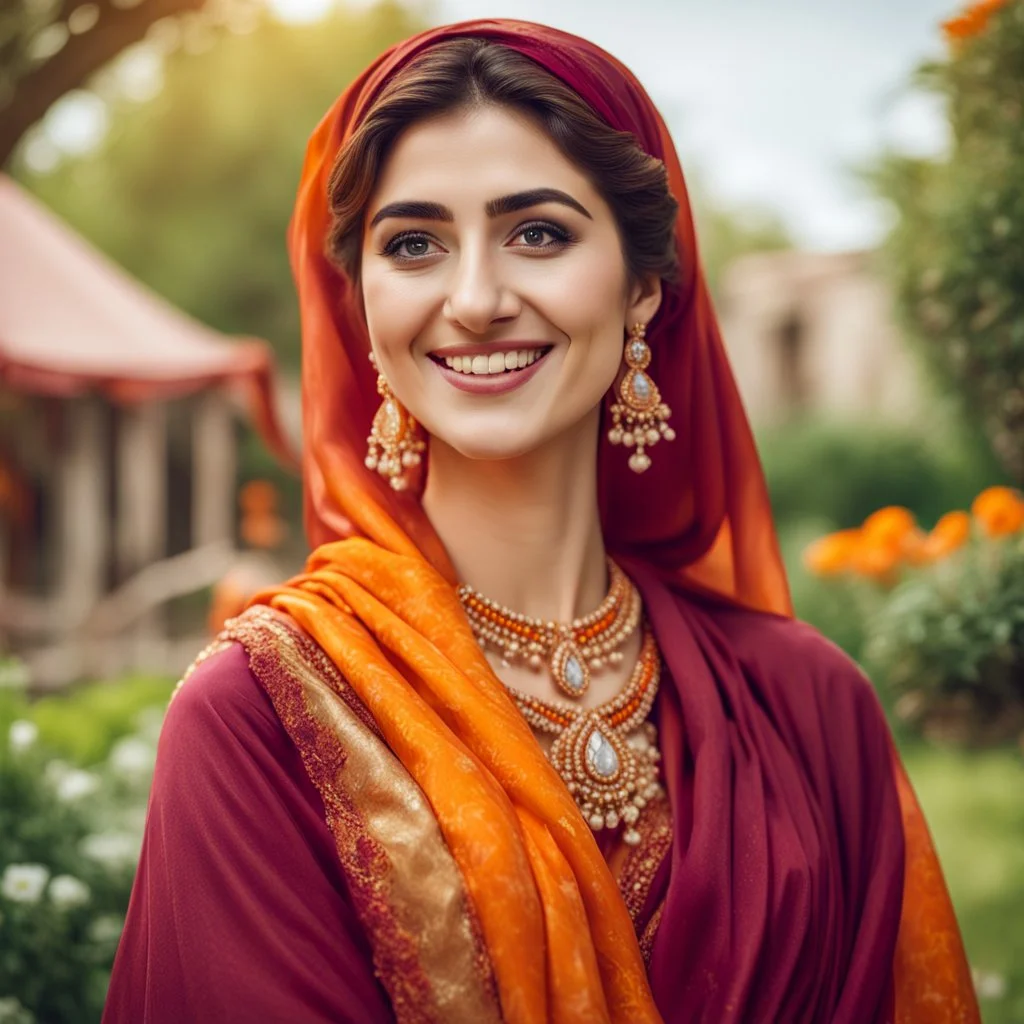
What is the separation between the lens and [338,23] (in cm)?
1577

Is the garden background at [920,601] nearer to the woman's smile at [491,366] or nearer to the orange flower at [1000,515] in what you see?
the orange flower at [1000,515]

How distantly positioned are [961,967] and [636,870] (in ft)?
1.72

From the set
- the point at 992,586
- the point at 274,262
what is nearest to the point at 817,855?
the point at 992,586

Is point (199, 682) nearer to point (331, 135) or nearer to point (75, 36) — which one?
point (331, 135)

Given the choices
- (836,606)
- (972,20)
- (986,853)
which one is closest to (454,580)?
(972,20)

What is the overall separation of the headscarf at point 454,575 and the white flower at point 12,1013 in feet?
4.03

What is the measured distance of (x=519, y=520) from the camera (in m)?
1.78

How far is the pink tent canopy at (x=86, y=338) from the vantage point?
7.32 m

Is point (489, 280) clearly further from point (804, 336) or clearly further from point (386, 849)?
point (804, 336)

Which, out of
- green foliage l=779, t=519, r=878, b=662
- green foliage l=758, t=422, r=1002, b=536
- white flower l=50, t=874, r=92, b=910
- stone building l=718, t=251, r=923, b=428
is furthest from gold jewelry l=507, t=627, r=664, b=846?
stone building l=718, t=251, r=923, b=428

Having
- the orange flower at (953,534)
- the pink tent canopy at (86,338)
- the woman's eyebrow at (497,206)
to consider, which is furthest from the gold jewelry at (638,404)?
the pink tent canopy at (86,338)

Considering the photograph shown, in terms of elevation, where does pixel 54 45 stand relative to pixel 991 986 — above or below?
above

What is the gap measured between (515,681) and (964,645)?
60.3 inches

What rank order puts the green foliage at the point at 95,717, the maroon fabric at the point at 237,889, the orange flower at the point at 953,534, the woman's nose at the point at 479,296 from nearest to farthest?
the maroon fabric at the point at 237,889
the woman's nose at the point at 479,296
the orange flower at the point at 953,534
the green foliage at the point at 95,717
